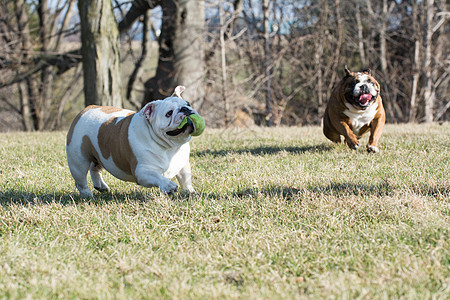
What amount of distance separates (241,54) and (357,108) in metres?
8.85

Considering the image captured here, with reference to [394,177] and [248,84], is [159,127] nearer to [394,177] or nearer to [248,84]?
[394,177]

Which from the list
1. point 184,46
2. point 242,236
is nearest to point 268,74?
point 184,46

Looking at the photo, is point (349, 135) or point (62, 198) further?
point (349, 135)

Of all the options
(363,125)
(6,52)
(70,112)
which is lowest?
(70,112)

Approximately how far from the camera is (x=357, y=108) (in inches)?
234

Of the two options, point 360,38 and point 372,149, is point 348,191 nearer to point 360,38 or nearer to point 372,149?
point 372,149

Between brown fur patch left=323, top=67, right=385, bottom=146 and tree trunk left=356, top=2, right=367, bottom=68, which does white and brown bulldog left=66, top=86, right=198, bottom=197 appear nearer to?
brown fur patch left=323, top=67, right=385, bottom=146

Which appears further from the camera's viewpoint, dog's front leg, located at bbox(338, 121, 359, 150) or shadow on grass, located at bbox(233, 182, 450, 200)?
dog's front leg, located at bbox(338, 121, 359, 150)

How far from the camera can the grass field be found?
232 cm

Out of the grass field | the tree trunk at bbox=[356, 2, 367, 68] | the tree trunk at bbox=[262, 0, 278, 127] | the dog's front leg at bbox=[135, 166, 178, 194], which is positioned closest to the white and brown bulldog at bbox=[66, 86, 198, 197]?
the dog's front leg at bbox=[135, 166, 178, 194]

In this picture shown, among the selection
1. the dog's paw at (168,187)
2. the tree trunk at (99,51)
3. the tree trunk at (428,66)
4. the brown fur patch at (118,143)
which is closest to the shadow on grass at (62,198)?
the brown fur patch at (118,143)

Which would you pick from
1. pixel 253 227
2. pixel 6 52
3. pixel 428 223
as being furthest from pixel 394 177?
pixel 6 52

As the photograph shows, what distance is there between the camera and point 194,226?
10.7 feet

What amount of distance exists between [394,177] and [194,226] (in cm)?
228
